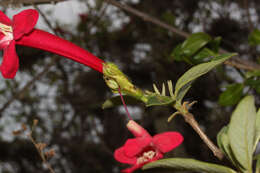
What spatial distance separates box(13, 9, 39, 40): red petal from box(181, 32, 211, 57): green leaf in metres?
0.50

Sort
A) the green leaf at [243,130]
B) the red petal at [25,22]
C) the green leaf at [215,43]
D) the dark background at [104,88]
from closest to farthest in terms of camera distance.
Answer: the green leaf at [243,130] → the red petal at [25,22] → the green leaf at [215,43] → the dark background at [104,88]

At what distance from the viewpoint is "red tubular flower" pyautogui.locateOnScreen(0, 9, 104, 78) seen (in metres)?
0.50

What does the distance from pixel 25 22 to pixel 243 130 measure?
0.42 metres

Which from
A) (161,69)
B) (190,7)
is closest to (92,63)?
(161,69)

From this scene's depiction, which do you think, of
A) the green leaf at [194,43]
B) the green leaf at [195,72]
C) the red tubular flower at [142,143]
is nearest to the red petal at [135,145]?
the red tubular flower at [142,143]

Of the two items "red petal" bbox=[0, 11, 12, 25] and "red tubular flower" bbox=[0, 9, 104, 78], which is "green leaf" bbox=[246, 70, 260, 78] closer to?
"red tubular flower" bbox=[0, 9, 104, 78]

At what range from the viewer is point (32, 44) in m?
0.53

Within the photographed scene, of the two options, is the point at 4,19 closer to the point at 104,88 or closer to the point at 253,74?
the point at 253,74

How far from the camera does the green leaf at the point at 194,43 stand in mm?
848

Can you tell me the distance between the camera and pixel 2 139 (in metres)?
2.87

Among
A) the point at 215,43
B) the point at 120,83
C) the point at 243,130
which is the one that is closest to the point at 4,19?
the point at 120,83

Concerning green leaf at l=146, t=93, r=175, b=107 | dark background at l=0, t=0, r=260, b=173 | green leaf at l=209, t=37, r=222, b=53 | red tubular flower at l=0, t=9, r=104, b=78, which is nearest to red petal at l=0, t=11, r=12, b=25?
red tubular flower at l=0, t=9, r=104, b=78

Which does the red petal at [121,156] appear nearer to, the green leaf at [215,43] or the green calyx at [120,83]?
the green calyx at [120,83]

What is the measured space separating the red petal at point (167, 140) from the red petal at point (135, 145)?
14mm
